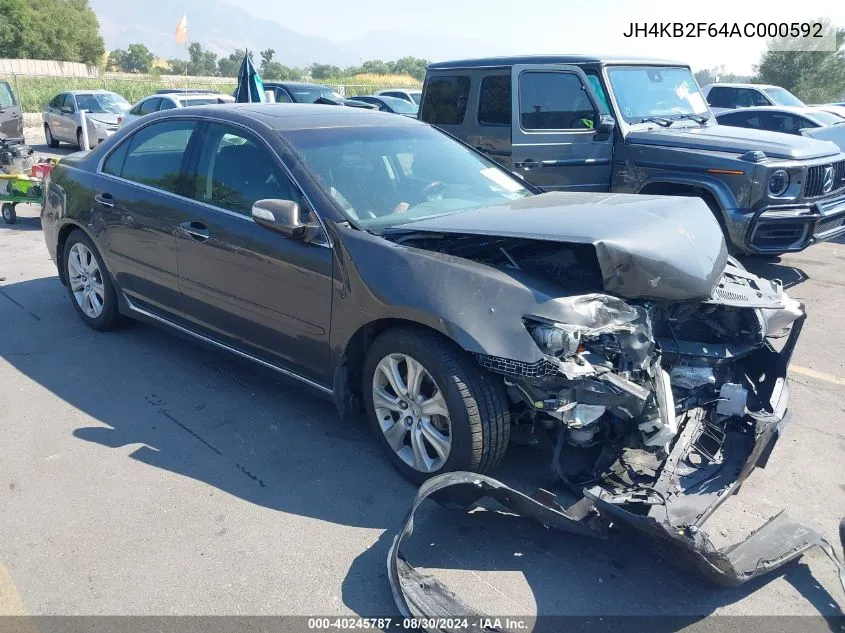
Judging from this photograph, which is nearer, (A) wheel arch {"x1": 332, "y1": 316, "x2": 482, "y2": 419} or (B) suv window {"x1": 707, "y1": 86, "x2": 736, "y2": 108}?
(A) wheel arch {"x1": 332, "y1": 316, "x2": 482, "y2": 419}

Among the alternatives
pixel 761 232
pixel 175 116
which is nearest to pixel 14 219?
pixel 175 116

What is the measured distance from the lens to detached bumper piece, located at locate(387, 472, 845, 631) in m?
2.68

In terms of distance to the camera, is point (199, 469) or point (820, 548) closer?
point (820, 548)

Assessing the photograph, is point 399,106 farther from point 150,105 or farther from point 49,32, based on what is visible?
point 49,32

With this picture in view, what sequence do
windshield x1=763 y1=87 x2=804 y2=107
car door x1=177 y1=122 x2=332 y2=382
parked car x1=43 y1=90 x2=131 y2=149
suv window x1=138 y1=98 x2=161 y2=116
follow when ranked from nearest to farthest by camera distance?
car door x1=177 y1=122 x2=332 y2=382 < suv window x1=138 y1=98 x2=161 y2=116 < windshield x1=763 y1=87 x2=804 y2=107 < parked car x1=43 y1=90 x2=131 y2=149

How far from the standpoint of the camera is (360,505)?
3.46 meters

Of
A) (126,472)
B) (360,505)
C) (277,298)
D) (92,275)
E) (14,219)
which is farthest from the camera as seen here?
(14,219)

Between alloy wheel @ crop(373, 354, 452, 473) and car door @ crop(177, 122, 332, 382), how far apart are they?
416mm

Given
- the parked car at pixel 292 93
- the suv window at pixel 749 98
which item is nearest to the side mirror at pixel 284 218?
the parked car at pixel 292 93

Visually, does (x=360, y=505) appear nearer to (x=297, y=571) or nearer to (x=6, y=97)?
(x=297, y=571)

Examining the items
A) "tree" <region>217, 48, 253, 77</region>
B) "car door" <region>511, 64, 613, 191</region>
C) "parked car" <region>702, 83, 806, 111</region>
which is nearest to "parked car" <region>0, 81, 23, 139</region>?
"car door" <region>511, 64, 613, 191</region>

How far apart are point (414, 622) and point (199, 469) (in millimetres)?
1581

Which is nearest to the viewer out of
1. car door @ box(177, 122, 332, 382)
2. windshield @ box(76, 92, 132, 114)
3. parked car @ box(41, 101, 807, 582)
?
parked car @ box(41, 101, 807, 582)

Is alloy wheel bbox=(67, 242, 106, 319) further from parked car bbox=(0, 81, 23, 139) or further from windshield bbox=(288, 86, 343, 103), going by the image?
windshield bbox=(288, 86, 343, 103)
